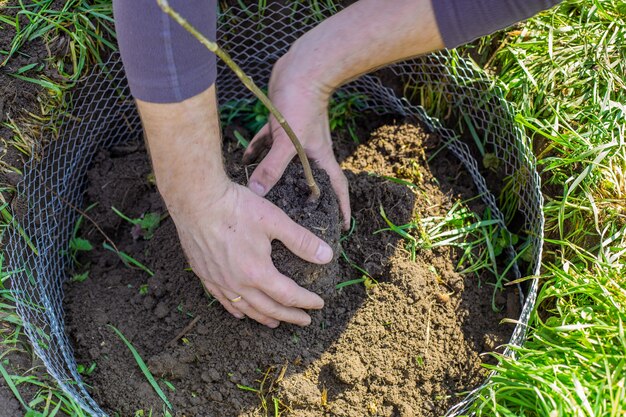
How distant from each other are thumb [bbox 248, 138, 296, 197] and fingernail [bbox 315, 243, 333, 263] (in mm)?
205

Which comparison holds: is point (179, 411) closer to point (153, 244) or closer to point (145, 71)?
point (153, 244)

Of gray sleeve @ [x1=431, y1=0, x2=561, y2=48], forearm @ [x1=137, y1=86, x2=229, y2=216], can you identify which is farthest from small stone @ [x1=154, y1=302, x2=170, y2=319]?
gray sleeve @ [x1=431, y1=0, x2=561, y2=48]

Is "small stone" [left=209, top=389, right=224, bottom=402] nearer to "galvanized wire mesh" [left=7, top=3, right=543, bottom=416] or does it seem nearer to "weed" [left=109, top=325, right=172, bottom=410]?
"weed" [left=109, top=325, right=172, bottom=410]

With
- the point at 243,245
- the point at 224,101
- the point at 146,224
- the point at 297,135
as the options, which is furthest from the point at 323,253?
the point at 224,101

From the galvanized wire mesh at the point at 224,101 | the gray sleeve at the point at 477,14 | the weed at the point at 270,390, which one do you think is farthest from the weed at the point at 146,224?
the gray sleeve at the point at 477,14

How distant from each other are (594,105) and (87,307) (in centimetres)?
161

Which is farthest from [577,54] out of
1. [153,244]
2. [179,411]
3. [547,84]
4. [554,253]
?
[179,411]

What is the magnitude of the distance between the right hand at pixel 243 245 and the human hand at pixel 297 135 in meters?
0.12

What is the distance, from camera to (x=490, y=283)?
1971mm

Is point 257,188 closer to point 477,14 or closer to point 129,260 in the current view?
point 129,260

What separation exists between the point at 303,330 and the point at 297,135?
53 centimetres

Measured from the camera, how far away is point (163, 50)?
1260 millimetres

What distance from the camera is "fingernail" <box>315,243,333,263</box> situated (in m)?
1.58

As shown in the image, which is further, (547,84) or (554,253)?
(547,84)
